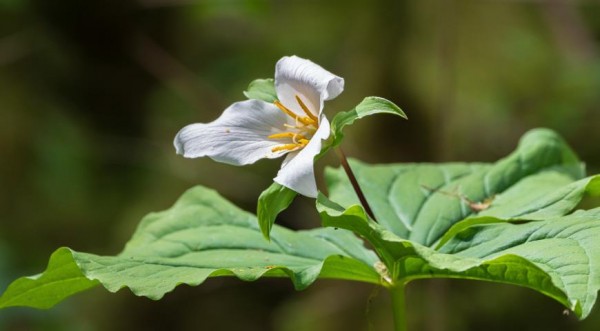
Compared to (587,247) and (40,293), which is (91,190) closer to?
(40,293)

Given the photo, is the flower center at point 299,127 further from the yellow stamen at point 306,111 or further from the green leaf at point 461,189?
the green leaf at point 461,189

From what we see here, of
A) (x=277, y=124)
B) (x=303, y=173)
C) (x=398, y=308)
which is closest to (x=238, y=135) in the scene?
(x=277, y=124)

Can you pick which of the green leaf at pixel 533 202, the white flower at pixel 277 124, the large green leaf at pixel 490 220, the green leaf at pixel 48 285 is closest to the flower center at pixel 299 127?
the white flower at pixel 277 124

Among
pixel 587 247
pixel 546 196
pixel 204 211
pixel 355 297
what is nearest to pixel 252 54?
pixel 355 297

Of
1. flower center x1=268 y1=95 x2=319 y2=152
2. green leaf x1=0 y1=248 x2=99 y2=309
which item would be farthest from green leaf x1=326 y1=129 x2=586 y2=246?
green leaf x1=0 y1=248 x2=99 y2=309

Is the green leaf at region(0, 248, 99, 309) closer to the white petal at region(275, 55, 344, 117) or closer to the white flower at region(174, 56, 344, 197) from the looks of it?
the white flower at region(174, 56, 344, 197)

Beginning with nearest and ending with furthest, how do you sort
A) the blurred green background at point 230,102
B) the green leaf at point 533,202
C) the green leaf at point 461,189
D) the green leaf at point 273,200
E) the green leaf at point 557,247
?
1. the green leaf at point 557,247
2. the green leaf at point 273,200
3. the green leaf at point 533,202
4. the green leaf at point 461,189
5. the blurred green background at point 230,102

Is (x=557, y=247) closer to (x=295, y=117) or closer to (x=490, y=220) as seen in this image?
(x=490, y=220)
